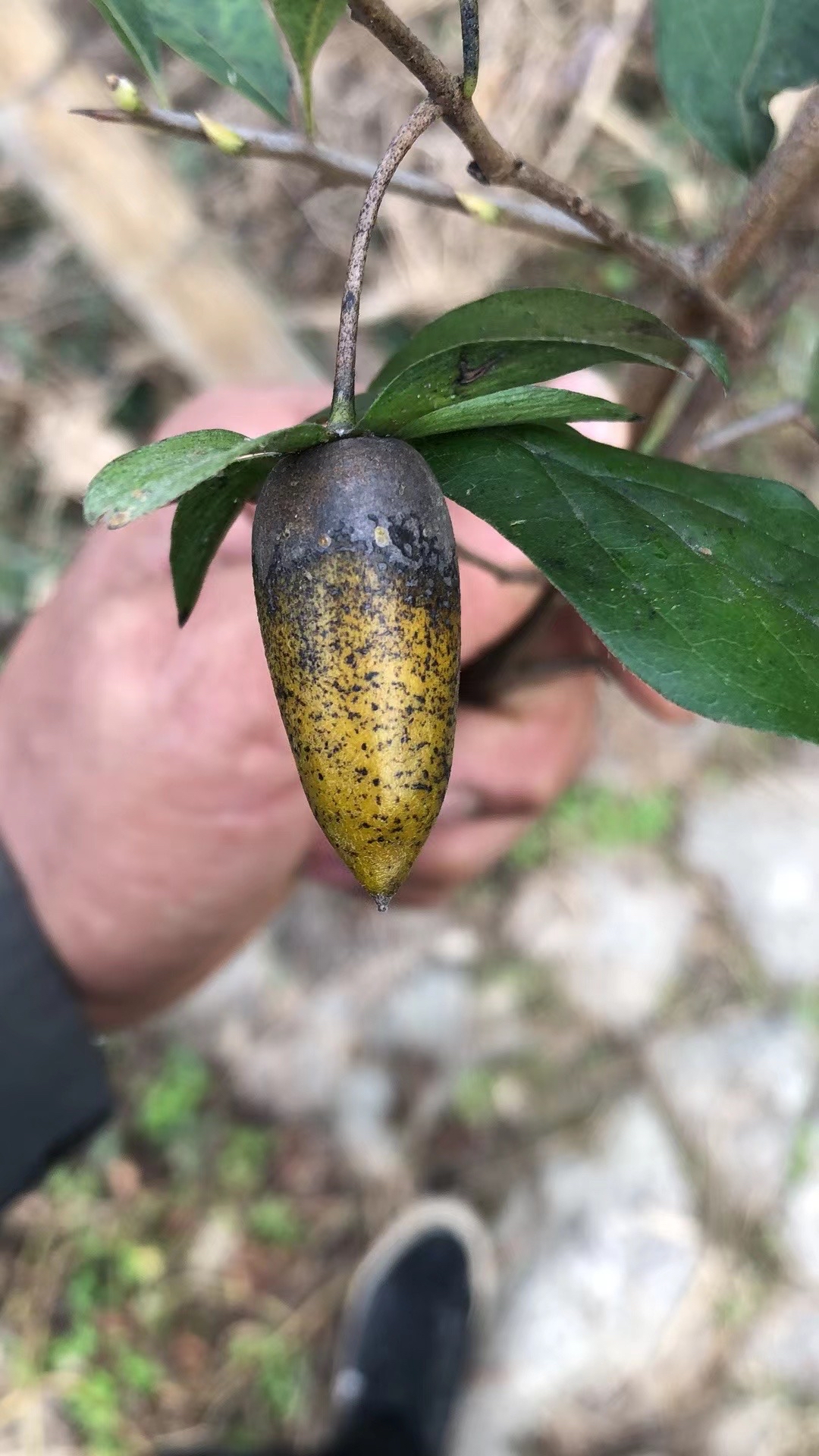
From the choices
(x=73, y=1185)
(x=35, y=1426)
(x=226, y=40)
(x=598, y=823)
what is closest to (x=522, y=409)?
(x=226, y=40)

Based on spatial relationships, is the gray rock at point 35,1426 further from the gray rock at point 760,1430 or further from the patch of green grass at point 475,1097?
the gray rock at point 760,1430

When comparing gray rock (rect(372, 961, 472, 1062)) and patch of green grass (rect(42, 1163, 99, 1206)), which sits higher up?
gray rock (rect(372, 961, 472, 1062))

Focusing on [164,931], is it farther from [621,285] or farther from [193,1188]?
[621,285]

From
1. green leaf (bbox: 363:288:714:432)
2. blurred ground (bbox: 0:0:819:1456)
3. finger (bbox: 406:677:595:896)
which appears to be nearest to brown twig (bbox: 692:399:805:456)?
green leaf (bbox: 363:288:714:432)

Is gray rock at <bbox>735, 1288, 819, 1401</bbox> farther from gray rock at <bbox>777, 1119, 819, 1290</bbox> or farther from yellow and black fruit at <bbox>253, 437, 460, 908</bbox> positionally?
yellow and black fruit at <bbox>253, 437, 460, 908</bbox>

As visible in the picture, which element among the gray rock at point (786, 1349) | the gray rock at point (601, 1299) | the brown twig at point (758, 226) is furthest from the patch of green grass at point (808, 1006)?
the brown twig at point (758, 226)

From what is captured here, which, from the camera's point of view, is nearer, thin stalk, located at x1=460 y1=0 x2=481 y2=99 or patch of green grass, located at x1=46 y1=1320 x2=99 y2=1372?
thin stalk, located at x1=460 y1=0 x2=481 y2=99
